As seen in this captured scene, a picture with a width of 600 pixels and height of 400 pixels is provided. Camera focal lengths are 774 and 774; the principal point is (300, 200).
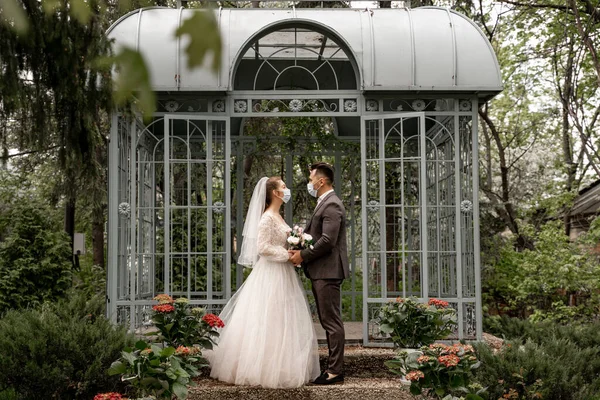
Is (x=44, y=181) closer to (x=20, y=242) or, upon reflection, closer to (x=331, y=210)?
(x=20, y=242)

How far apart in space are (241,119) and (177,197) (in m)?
3.13

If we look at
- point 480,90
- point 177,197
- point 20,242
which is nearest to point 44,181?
point 177,197

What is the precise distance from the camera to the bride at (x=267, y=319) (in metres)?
6.64

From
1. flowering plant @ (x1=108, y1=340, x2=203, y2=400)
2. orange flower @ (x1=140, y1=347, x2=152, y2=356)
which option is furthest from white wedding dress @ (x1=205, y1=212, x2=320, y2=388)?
orange flower @ (x1=140, y1=347, x2=152, y2=356)

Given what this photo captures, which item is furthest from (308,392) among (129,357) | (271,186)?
(271,186)

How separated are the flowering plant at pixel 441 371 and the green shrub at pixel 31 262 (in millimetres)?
5289

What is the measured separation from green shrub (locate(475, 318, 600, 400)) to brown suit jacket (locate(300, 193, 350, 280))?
4.55 ft

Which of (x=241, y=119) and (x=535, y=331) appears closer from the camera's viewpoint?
(x=535, y=331)

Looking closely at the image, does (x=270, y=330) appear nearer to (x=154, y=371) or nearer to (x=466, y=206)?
(x=154, y=371)

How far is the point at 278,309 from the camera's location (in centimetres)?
686

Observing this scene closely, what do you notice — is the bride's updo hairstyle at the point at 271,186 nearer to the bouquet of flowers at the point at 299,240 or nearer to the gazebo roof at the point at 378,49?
the bouquet of flowers at the point at 299,240

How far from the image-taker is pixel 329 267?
6.85 m

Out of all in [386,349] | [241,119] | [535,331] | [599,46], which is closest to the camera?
[386,349]

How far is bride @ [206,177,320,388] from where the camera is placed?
6.64m
